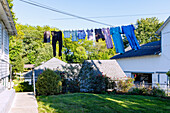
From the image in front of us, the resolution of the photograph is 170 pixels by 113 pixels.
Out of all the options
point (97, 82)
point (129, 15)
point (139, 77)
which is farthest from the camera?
point (139, 77)

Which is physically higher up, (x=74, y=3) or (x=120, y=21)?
(x=74, y=3)

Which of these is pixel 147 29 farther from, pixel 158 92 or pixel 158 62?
pixel 158 92

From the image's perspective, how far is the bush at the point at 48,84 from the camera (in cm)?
852

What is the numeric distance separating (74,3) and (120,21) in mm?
4123

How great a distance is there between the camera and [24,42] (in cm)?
3597

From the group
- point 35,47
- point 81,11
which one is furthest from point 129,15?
point 35,47

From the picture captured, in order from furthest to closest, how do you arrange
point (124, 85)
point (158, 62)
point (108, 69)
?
point (158, 62)
point (108, 69)
point (124, 85)

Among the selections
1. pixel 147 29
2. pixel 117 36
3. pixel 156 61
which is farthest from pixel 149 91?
pixel 147 29

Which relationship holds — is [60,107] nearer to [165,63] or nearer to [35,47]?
[165,63]

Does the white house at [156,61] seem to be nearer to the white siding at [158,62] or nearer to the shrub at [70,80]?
the white siding at [158,62]

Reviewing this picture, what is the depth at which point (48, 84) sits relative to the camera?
8.55m

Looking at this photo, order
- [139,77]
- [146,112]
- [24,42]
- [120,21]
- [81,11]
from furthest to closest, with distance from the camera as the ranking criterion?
1. [24,42]
2. [139,77]
3. [120,21]
4. [81,11]
5. [146,112]

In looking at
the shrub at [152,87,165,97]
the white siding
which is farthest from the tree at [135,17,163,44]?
the shrub at [152,87,165,97]

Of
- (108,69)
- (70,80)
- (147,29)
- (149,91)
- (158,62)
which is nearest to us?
(149,91)
